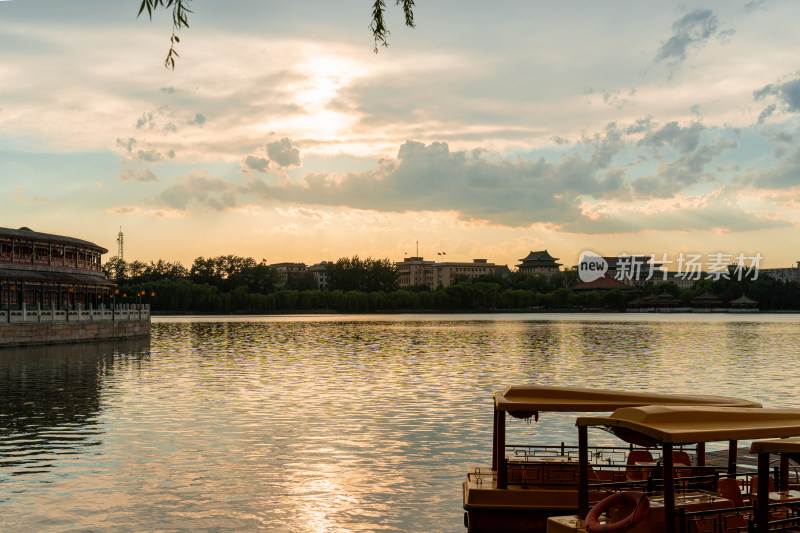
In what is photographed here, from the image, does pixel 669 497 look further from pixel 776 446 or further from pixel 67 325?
pixel 67 325

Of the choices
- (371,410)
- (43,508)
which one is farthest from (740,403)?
(371,410)

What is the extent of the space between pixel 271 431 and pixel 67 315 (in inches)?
1736

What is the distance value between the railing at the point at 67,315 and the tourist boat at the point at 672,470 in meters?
51.6

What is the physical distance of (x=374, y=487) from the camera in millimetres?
15008

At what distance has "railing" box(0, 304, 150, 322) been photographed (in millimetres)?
53844

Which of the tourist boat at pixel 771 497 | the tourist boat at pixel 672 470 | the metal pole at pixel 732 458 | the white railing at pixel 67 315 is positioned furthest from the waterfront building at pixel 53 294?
the tourist boat at pixel 771 497

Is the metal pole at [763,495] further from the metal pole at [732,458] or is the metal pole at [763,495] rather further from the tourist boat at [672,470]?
the metal pole at [732,458]

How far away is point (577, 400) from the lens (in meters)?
11.6

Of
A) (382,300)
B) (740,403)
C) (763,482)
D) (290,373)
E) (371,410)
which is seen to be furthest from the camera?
(382,300)

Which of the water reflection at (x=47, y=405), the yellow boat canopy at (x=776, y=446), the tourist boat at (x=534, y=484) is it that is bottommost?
the water reflection at (x=47, y=405)

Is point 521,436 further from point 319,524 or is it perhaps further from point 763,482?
point 763,482

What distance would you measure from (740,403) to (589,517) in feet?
11.2

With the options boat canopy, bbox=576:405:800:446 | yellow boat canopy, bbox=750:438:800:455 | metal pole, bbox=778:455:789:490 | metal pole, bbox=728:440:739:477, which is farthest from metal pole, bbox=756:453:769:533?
metal pole, bbox=728:440:739:477

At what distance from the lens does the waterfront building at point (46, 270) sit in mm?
64938
